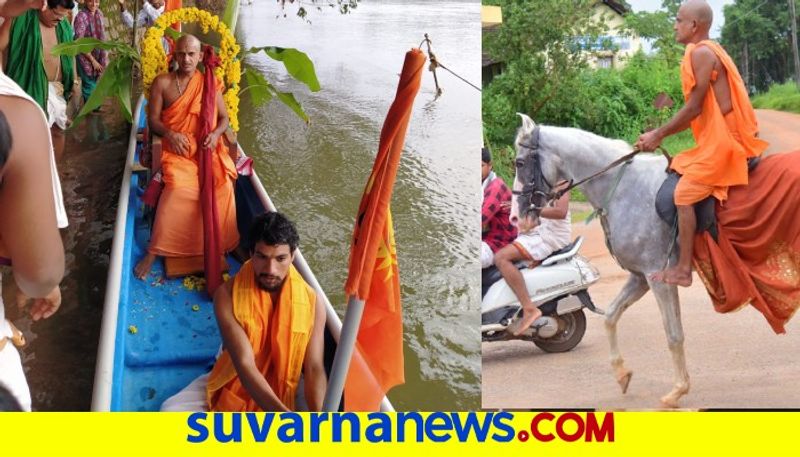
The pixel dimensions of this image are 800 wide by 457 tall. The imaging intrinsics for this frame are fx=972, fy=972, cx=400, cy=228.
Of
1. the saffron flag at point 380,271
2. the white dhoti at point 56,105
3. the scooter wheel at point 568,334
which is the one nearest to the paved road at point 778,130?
the scooter wheel at point 568,334

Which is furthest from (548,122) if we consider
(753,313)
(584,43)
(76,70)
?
(76,70)

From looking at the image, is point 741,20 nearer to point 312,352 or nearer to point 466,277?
point 466,277

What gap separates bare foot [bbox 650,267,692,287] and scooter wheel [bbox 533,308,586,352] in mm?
284

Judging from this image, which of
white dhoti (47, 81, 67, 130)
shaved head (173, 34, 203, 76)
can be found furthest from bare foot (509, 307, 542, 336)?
white dhoti (47, 81, 67, 130)

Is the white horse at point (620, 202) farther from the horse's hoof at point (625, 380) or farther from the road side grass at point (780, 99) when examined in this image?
the road side grass at point (780, 99)

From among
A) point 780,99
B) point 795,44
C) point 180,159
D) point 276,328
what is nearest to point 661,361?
point 780,99

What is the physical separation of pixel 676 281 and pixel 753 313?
28cm

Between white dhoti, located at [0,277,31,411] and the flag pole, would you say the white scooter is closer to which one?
the flag pole

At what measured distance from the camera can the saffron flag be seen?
253 cm

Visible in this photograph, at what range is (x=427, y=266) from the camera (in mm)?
4266

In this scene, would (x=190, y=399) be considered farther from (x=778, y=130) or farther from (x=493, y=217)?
(x=778, y=130)

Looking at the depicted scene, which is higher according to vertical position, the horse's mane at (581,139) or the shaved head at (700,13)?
the shaved head at (700,13)

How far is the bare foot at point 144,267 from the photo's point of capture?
369 cm

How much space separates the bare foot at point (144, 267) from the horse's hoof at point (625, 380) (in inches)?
70.1
